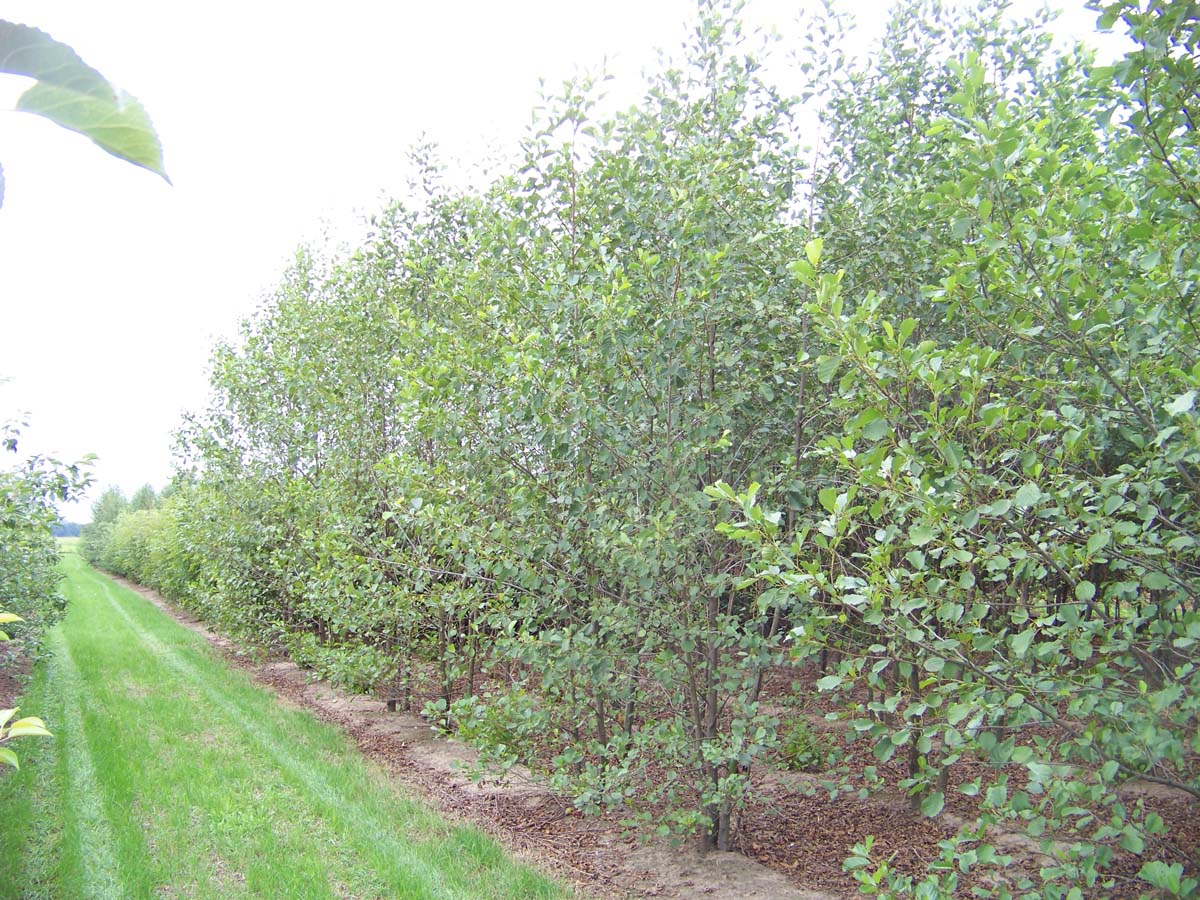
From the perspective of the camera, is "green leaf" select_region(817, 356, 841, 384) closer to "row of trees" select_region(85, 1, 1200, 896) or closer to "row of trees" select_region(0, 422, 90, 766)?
"row of trees" select_region(85, 1, 1200, 896)

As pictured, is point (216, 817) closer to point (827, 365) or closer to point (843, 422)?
point (843, 422)

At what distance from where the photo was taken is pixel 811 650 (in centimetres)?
323

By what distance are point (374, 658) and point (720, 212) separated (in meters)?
5.44

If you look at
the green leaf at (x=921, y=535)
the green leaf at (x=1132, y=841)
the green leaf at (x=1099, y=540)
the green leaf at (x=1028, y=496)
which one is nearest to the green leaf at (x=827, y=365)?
the green leaf at (x=921, y=535)

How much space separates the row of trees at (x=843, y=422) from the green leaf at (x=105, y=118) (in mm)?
2315

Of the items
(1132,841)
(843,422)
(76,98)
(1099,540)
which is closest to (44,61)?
(76,98)

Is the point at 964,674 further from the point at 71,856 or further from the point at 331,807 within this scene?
the point at 71,856

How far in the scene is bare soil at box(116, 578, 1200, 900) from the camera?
4832 mm

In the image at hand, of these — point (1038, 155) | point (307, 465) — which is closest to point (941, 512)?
point (1038, 155)

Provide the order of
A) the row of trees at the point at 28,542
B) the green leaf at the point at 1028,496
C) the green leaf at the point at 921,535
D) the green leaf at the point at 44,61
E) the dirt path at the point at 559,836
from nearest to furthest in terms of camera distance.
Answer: the green leaf at the point at 44,61, the green leaf at the point at 1028,496, the green leaf at the point at 921,535, the dirt path at the point at 559,836, the row of trees at the point at 28,542

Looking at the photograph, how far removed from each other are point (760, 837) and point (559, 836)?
4.32ft

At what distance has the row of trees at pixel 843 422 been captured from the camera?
2736mm

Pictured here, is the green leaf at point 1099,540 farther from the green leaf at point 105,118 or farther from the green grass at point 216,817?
the green grass at point 216,817

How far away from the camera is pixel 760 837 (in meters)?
5.51
